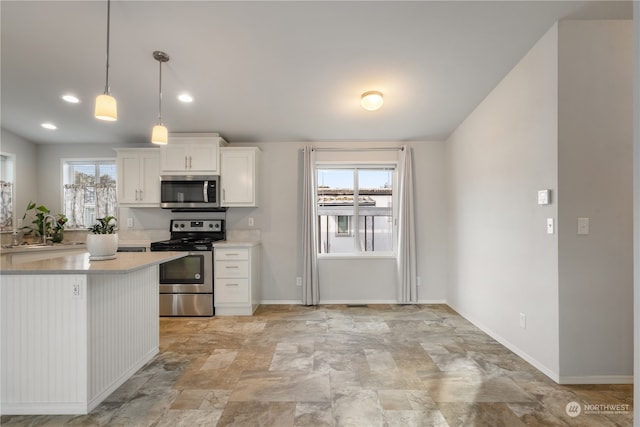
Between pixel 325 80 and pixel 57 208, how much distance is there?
4.36m

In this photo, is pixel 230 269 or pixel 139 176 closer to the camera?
pixel 230 269

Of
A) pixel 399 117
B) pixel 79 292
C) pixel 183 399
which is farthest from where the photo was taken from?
pixel 399 117

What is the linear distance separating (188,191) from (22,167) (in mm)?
2455

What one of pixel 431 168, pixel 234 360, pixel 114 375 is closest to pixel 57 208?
pixel 114 375

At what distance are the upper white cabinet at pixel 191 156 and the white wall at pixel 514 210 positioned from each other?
318cm

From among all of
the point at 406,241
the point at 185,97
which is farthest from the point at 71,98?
the point at 406,241

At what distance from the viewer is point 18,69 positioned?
2652 millimetres

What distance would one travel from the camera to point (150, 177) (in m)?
3.92

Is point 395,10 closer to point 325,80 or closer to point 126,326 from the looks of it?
point 325,80

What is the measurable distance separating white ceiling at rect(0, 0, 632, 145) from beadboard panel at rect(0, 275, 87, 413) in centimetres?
182

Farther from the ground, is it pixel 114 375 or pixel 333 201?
pixel 333 201

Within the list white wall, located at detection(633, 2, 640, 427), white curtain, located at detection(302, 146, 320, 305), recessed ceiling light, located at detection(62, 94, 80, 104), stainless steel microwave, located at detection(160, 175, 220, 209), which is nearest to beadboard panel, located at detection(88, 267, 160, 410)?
stainless steel microwave, located at detection(160, 175, 220, 209)

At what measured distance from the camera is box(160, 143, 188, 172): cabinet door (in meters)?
3.82

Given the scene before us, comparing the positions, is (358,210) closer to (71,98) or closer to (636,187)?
(636,187)
